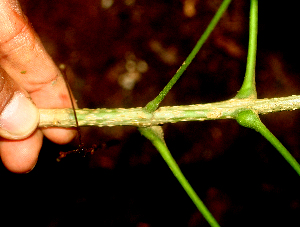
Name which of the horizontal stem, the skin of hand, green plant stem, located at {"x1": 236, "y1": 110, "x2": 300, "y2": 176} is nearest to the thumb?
the skin of hand

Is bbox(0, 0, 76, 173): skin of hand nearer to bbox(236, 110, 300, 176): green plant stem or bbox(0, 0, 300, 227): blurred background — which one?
bbox(0, 0, 300, 227): blurred background

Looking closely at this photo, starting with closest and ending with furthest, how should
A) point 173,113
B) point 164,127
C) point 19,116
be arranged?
1. point 173,113
2. point 19,116
3. point 164,127

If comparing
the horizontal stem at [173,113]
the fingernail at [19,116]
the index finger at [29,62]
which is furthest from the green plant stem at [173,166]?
the index finger at [29,62]

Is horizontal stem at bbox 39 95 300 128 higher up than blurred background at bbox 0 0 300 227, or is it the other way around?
blurred background at bbox 0 0 300 227

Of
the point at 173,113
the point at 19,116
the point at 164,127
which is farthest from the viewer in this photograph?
the point at 164,127

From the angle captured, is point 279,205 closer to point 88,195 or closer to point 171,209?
point 171,209

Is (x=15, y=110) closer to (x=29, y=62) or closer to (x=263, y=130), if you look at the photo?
(x=29, y=62)

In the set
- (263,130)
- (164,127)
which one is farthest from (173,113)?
(164,127)
